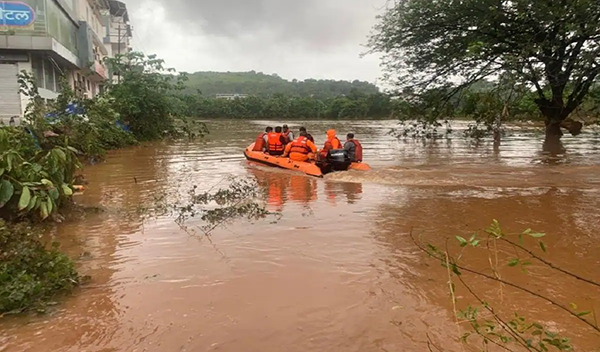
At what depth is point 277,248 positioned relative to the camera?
623cm

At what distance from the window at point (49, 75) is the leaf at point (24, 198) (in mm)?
18647

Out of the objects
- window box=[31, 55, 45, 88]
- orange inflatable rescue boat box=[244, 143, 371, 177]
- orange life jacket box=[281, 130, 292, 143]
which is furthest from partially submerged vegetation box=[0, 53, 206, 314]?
window box=[31, 55, 45, 88]

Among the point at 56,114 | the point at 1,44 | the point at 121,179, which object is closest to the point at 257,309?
the point at 121,179

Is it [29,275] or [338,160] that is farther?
[338,160]

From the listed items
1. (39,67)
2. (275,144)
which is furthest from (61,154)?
(39,67)

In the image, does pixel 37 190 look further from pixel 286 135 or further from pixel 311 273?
pixel 286 135

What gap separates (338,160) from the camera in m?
12.4

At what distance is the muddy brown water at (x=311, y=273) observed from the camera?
13.0ft

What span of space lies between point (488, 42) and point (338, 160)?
6.96 meters

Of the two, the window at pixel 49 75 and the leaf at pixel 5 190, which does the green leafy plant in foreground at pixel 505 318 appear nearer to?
the leaf at pixel 5 190

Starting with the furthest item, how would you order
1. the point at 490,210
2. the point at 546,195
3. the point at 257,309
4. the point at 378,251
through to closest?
1. the point at 546,195
2. the point at 490,210
3. the point at 378,251
4. the point at 257,309

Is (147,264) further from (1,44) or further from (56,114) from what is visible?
(1,44)

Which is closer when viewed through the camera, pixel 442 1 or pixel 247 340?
pixel 247 340

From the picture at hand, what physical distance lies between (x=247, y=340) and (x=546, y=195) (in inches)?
317
